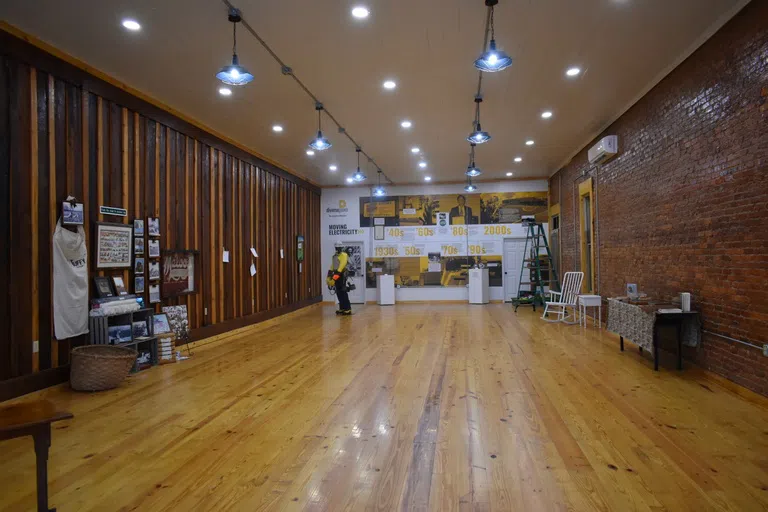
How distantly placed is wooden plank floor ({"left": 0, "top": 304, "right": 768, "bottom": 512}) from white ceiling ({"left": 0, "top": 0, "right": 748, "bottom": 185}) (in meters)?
3.60

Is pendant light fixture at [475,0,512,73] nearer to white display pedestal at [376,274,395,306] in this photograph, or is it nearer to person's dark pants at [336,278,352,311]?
person's dark pants at [336,278,352,311]

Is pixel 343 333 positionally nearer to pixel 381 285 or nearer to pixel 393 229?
pixel 381 285

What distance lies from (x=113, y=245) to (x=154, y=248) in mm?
722

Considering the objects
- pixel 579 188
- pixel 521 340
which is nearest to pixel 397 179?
pixel 579 188

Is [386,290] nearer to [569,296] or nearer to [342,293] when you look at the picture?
[342,293]

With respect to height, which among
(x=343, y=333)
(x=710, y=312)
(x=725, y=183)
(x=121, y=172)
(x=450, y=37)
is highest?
(x=450, y=37)

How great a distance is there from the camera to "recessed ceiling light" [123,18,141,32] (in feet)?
13.6

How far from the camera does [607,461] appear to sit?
272cm

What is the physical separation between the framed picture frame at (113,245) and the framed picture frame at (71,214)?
0.87ft

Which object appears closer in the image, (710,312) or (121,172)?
(710,312)

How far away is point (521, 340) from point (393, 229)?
7.16 m

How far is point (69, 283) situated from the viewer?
464cm

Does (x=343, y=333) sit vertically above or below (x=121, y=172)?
below

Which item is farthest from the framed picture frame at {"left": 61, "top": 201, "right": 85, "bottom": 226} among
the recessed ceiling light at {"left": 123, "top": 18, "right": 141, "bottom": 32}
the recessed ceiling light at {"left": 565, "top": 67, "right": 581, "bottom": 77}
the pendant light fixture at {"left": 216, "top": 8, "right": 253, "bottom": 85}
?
the recessed ceiling light at {"left": 565, "top": 67, "right": 581, "bottom": 77}
